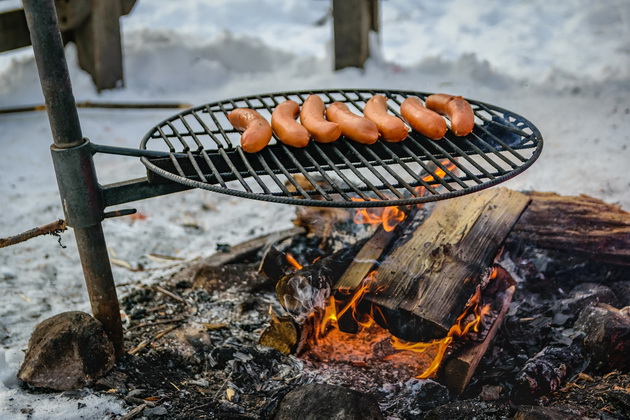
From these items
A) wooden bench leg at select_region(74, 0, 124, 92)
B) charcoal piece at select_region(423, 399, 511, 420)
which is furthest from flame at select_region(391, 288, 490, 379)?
wooden bench leg at select_region(74, 0, 124, 92)

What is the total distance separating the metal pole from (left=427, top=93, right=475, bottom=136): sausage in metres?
1.60

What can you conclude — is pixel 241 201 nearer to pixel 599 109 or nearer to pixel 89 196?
pixel 89 196

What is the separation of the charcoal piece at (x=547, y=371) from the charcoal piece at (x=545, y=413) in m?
0.20

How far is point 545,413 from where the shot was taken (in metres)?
2.36

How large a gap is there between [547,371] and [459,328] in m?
0.44

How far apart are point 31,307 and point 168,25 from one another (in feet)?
22.2

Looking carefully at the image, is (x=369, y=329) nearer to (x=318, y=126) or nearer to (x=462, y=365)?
(x=462, y=365)

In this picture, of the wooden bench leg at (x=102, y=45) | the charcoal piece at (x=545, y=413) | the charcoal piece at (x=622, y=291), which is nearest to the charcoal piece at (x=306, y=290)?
the charcoal piece at (x=545, y=413)

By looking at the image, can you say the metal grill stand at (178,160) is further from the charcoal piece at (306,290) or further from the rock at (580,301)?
the rock at (580,301)

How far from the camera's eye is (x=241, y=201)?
4969 mm

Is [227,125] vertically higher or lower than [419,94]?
lower

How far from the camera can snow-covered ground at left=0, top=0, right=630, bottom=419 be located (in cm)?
392

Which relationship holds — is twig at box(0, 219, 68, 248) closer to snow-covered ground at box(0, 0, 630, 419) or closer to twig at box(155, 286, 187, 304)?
snow-covered ground at box(0, 0, 630, 419)

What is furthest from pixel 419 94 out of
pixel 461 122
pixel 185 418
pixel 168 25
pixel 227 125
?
pixel 168 25
